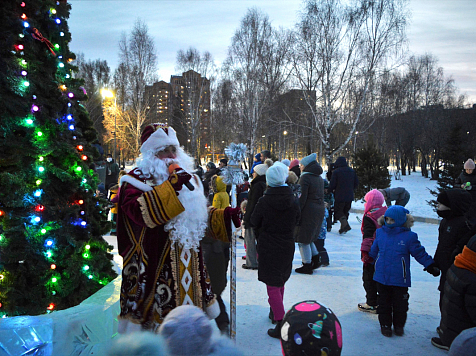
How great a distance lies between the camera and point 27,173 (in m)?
3.38

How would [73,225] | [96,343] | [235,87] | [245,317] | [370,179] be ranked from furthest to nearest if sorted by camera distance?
[235,87]
[370,179]
[245,317]
[73,225]
[96,343]

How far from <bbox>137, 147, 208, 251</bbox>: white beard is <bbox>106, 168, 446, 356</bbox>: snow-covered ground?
1.14 metres

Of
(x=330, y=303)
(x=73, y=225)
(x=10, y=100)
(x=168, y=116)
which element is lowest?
(x=330, y=303)

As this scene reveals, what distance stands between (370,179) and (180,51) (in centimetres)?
2266

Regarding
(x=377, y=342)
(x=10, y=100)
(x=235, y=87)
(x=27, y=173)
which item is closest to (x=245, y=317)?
(x=377, y=342)

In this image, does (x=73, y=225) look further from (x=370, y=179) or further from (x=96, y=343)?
(x=370, y=179)

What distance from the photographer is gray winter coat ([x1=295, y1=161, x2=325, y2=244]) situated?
18.9 feet

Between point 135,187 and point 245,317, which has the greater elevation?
point 135,187

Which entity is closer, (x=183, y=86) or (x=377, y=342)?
(x=377, y=342)

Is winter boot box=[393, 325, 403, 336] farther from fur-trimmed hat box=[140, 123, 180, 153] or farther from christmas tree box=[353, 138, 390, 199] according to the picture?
christmas tree box=[353, 138, 390, 199]

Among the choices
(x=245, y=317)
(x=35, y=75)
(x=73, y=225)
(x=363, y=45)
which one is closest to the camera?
(x=35, y=75)

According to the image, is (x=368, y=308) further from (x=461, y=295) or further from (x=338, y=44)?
(x=338, y=44)

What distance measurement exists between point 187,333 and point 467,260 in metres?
2.50

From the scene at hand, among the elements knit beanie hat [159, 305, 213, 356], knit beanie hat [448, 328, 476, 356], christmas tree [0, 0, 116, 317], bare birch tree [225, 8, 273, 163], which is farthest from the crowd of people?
bare birch tree [225, 8, 273, 163]
